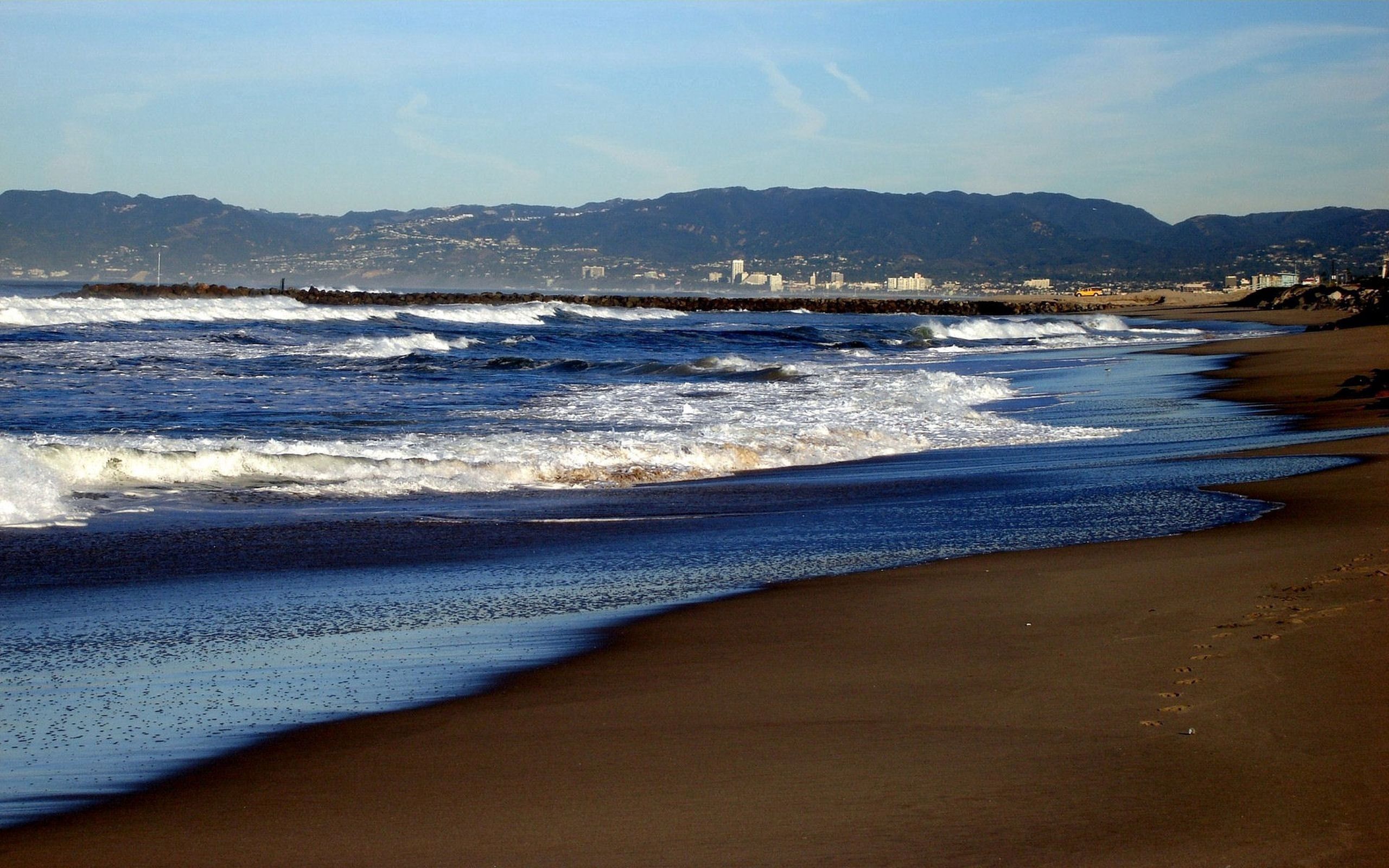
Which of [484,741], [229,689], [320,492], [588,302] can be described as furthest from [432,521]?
[588,302]

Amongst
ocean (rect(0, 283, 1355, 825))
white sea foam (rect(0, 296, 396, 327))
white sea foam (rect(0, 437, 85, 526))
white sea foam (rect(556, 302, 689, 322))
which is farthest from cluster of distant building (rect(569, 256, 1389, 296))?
white sea foam (rect(0, 437, 85, 526))

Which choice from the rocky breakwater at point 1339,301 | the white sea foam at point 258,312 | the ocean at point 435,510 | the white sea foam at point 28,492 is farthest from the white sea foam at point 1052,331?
the white sea foam at point 28,492

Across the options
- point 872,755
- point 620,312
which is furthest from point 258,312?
point 872,755

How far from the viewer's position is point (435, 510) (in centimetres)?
958

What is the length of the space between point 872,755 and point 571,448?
8614mm

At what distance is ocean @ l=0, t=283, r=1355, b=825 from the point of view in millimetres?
5059

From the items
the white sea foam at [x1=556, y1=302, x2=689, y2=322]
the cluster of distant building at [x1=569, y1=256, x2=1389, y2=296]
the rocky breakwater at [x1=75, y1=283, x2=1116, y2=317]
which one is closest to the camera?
the white sea foam at [x1=556, y1=302, x2=689, y2=322]

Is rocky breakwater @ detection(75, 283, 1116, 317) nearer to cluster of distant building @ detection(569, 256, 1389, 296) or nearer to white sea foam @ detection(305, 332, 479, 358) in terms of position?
white sea foam @ detection(305, 332, 479, 358)

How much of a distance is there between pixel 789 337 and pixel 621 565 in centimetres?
3740

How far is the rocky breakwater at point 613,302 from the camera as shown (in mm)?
71062

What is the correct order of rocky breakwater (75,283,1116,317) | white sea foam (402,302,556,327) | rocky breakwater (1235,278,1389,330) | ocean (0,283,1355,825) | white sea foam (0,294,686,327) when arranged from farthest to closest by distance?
rocky breakwater (75,283,1116,317) → white sea foam (402,302,556,327) → white sea foam (0,294,686,327) → rocky breakwater (1235,278,1389,330) → ocean (0,283,1355,825)

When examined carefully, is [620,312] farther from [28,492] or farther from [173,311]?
[28,492]

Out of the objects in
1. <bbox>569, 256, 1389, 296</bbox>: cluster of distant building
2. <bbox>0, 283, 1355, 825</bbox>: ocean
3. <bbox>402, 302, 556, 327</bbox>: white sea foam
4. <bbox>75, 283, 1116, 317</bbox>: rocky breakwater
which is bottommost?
<bbox>0, 283, 1355, 825</bbox>: ocean

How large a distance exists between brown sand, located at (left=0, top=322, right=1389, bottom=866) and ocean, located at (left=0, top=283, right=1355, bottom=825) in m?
0.41
